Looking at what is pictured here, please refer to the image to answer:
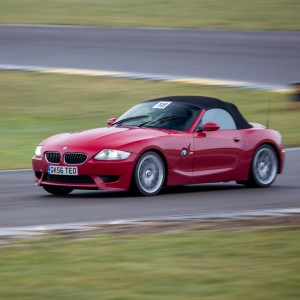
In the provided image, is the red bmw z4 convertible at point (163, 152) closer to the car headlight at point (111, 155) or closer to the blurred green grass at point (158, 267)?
the car headlight at point (111, 155)

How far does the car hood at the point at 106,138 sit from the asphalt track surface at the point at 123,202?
658 millimetres

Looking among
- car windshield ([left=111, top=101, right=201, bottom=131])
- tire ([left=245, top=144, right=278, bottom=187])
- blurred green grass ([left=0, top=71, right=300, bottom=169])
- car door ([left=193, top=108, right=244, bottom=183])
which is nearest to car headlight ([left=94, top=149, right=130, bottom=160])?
car windshield ([left=111, top=101, right=201, bottom=131])

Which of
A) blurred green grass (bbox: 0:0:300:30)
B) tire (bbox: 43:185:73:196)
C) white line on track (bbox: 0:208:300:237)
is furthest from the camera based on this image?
blurred green grass (bbox: 0:0:300:30)

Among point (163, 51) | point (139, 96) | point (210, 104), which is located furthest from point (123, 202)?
point (163, 51)

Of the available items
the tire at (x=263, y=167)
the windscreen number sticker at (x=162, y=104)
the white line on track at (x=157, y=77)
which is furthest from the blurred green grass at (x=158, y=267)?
the white line on track at (x=157, y=77)

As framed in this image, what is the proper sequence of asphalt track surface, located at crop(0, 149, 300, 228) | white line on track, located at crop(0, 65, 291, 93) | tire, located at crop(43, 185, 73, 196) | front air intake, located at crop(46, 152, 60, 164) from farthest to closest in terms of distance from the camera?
white line on track, located at crop(0, 65, 291, 93) → tire, located at crop(43, 185, 73, 196) → front air intake, located at crop(46, 152, 60, 164) → asphalt track surface, located at crop(0, 149, 300, 228)

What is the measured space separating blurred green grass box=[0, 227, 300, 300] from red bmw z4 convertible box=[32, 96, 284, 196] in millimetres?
2989

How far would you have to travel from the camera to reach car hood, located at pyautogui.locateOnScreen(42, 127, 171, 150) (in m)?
12.0

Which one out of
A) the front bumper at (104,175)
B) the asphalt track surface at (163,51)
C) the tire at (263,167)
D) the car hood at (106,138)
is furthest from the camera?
the asphalt track surface at (163,51)

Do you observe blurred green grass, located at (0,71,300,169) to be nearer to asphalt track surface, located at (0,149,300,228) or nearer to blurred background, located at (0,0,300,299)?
blurred background, located at (0,0,300,299)

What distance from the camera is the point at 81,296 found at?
20.8ft

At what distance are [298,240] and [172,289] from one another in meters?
2.35

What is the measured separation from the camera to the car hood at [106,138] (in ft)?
39.5

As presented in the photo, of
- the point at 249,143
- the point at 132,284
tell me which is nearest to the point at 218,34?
the point at 249,143
